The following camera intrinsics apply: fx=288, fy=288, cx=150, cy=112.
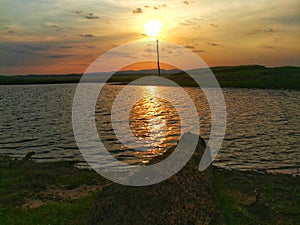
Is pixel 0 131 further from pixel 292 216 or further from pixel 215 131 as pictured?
pixel 292 216

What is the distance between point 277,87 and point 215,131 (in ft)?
328

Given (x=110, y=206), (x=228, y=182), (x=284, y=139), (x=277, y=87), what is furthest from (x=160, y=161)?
(x=277, y=87)

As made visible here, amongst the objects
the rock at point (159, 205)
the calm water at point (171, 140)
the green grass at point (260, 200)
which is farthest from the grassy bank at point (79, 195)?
the calm water at point (171, 140)

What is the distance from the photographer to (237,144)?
32344 mm

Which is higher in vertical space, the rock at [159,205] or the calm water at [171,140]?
the rock at [159,205]

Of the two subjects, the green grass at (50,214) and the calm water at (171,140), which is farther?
the calm water at (171,140)

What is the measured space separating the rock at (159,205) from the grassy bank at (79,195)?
1291mm

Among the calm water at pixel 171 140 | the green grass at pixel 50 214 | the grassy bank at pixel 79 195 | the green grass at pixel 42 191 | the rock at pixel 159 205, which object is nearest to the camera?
the rock at pixel 159 205

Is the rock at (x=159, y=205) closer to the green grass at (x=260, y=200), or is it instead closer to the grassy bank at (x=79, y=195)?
the grassy bank at (x=79, y=195)

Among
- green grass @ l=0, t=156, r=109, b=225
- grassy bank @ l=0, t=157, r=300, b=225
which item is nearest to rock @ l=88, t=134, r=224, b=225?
grassy bank @ l=0, t=157, r=300, b=225

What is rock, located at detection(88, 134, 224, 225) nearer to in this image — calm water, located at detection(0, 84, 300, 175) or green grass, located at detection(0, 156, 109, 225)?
green grass, located at detection(0, 156, 109, 225)

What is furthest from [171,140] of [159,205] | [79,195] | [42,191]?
[159,205]

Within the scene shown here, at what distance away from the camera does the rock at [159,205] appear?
943 cm

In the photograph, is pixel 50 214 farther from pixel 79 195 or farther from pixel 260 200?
Result: pixel 260 200
